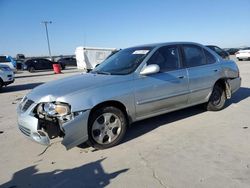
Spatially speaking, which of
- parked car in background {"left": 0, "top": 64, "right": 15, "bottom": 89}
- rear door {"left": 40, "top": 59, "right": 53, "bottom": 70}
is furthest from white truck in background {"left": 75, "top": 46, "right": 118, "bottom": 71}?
rear door {"left": 40, "top": 59, "right": 53, "bottom": 70}

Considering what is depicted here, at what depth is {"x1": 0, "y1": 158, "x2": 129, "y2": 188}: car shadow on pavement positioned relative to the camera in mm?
3445

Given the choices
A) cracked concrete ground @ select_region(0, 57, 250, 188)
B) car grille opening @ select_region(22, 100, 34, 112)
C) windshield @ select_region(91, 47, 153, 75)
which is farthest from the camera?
windshield @ select_region(91, 47, 153, 75)

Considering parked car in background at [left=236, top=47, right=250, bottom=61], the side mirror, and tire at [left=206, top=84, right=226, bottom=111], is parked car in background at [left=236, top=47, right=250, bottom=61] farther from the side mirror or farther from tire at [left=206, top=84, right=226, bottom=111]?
the side mirror

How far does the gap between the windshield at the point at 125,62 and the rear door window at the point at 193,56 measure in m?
0.91

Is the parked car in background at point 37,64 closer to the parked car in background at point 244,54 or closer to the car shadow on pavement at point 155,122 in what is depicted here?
the parked car in background at point 244,54

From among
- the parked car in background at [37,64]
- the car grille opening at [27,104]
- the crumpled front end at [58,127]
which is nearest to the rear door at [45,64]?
the parked car in background at [37,64]

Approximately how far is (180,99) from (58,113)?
2569mm

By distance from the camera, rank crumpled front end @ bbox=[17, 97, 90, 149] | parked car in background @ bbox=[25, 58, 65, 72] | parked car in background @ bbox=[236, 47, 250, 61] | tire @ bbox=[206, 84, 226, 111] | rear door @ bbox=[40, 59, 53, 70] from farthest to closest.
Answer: rear door @ bbox=[40, 59, 53, 70], parked car in background @ bbox=[25, 58, 65, 72], parked car in background @ bbox=[236, 47, 250, 61], tire @ bbox=[206, 84, 226, 111], crumpled front end @ bbox=[17, 97, 90, 149]

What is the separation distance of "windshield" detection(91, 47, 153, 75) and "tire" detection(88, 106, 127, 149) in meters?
0.83

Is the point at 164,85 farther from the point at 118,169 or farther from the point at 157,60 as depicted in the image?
the point at 118,169

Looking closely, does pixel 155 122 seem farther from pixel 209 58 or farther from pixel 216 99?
pixel 209 58

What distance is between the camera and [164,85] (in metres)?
5.16

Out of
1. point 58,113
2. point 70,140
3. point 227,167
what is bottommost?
point 227,167

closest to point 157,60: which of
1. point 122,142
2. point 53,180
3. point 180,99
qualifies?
point 180,99
